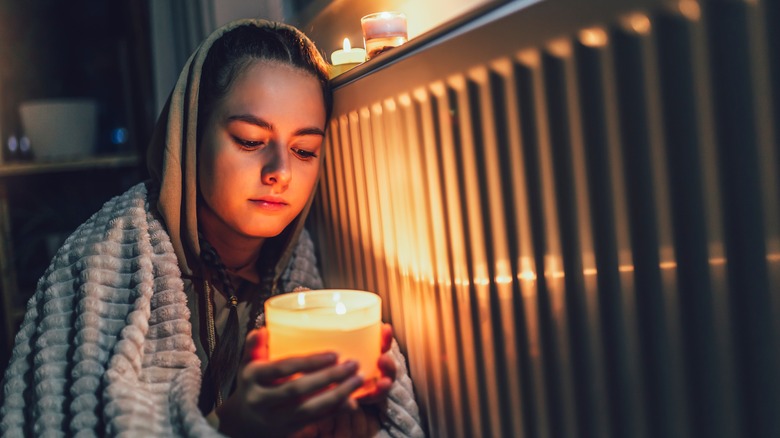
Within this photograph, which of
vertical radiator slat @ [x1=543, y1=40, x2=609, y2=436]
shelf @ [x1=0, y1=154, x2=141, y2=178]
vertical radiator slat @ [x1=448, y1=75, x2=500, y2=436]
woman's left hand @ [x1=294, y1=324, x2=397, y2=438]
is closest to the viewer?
vertical radiator slat @ [x1=543, y1=40, x2=609, y2=436]

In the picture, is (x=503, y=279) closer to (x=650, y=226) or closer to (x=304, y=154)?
(x=650, y=226)

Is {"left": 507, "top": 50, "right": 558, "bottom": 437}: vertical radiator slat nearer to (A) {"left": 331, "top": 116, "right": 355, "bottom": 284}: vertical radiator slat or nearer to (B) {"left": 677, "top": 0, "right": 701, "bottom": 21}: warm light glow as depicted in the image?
(B) {"left": 677, "top": 0, "right": 701, "bottom": 21}: warm light glow

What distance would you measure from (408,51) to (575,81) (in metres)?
0.23

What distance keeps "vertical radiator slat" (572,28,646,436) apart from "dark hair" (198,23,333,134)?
1.59 ft

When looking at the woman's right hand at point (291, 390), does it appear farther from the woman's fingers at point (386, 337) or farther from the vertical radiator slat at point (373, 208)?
the vertical radiator slat at point (373, 208)

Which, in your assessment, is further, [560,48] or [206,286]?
[206,286]

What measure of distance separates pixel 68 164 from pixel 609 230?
1.93m

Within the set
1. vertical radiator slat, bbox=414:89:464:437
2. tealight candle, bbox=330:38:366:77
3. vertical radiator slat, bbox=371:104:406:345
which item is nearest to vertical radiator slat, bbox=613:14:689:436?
vertical radiator slat, bbox=414:89:464:437

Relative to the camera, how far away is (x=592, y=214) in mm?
479

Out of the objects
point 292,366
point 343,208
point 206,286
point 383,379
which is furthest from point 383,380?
point 206,286

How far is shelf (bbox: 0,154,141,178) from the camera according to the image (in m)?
1.89

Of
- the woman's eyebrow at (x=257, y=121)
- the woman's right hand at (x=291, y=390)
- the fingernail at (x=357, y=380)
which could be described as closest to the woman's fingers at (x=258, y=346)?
the woman's right hand at (x=291, y=390)

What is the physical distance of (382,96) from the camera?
699 millimetres

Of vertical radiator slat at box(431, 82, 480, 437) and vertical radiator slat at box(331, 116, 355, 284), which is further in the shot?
vertical radiator slat at box(331, 116, 355, 284)
